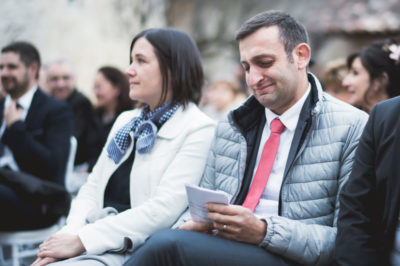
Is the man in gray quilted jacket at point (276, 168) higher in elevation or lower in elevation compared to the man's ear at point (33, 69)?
lower

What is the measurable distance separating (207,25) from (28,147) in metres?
8.92

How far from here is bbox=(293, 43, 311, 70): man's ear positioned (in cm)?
213

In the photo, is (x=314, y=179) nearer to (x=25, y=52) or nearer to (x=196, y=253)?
(x=196, y=253)

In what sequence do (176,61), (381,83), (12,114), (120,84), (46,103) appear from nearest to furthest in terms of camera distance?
(176,61) < (381,83) < (12,114) < (46,103) < (120,84)

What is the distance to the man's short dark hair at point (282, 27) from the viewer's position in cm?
209

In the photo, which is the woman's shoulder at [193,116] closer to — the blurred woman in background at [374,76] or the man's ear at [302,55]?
the man's ear at [302,55]

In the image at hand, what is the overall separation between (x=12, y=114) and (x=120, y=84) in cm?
176

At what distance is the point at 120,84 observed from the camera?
202 inches

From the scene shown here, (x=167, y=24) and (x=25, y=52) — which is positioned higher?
(x=167, y=24)

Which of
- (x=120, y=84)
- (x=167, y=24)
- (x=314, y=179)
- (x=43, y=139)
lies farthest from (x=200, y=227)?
(x=167, y=24)

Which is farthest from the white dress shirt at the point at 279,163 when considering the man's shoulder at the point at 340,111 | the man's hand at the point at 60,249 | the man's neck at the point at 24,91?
the man's neck at the point at 24,91

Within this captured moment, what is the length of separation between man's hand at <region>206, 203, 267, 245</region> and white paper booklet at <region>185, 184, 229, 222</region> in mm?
35

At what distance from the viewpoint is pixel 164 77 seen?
8.37 feet

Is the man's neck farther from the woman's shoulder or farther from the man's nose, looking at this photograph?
the man's nose
